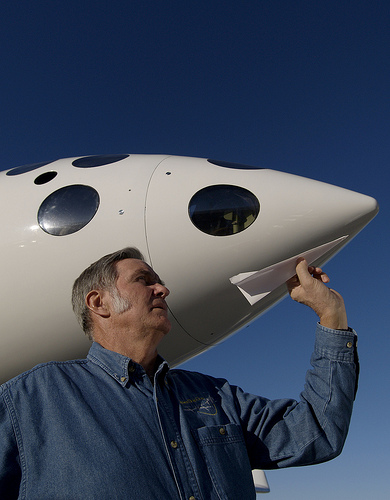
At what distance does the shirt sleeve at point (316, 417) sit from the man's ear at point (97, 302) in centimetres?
84

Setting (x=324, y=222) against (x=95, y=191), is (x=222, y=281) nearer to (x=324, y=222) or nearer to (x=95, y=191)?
(x=324, y=222)

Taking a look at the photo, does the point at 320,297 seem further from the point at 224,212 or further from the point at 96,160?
the point at 96,160

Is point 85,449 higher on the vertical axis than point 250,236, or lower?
lower

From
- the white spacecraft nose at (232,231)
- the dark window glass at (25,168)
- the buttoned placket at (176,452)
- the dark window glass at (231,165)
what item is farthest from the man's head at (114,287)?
the dark window glass at (25,168)

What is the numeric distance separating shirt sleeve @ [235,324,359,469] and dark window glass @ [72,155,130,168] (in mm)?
3210

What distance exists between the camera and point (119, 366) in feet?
6.98

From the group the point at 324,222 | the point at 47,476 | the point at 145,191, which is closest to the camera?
the point at 47,476

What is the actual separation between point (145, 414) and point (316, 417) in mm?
825

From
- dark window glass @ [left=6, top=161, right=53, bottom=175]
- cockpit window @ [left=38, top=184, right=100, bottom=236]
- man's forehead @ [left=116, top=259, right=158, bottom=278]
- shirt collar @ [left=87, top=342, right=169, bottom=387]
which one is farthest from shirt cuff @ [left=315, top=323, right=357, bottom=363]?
dark window glass @ [left=6, top=161, right=53, bottom=175]

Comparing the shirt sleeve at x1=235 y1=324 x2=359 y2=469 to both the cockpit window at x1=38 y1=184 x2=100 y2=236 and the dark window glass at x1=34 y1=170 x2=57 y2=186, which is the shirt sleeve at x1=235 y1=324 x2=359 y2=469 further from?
the dark window glass at x1=34 y1=170 x2=57 y2=186

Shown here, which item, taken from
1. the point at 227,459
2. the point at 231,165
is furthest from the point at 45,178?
the point at 227,459

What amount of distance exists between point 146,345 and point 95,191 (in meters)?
2.38

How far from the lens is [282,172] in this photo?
4523mm

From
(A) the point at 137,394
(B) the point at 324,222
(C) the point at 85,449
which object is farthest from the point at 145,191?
(C) the point at 85,449
